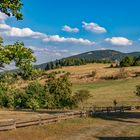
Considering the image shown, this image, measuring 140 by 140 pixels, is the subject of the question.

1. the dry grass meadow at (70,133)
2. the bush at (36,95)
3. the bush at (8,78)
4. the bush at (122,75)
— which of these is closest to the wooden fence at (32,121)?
the dry grass meadow at (70,133)

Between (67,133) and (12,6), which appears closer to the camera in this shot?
(12,6)

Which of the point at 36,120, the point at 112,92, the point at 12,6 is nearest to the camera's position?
the point at 12,6

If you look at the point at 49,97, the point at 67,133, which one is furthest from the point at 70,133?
the point at 49,97

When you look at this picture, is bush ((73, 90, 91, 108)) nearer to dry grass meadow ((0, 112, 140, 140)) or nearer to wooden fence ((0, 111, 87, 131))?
wooden fence ((0, 111, 87, 131))

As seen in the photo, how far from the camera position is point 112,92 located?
13000 cm

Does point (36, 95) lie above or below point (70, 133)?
above

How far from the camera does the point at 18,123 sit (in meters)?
39.2

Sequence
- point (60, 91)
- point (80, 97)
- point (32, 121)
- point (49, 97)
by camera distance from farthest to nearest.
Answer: point (60, 91) < point (49, 97) < point (80, 97) < point (32, 121)

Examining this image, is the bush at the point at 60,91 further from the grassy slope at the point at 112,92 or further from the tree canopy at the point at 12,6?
the tree canopy at the point at 12,6

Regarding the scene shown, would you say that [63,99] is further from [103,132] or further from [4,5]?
[4,5]

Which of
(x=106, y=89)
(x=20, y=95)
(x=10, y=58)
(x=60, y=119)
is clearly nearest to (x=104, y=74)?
(x=106, y=89)

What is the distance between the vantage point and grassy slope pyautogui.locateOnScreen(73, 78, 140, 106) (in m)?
108

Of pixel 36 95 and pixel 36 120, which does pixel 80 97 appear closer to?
pixel 36 95

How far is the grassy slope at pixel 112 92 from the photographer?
354ft
